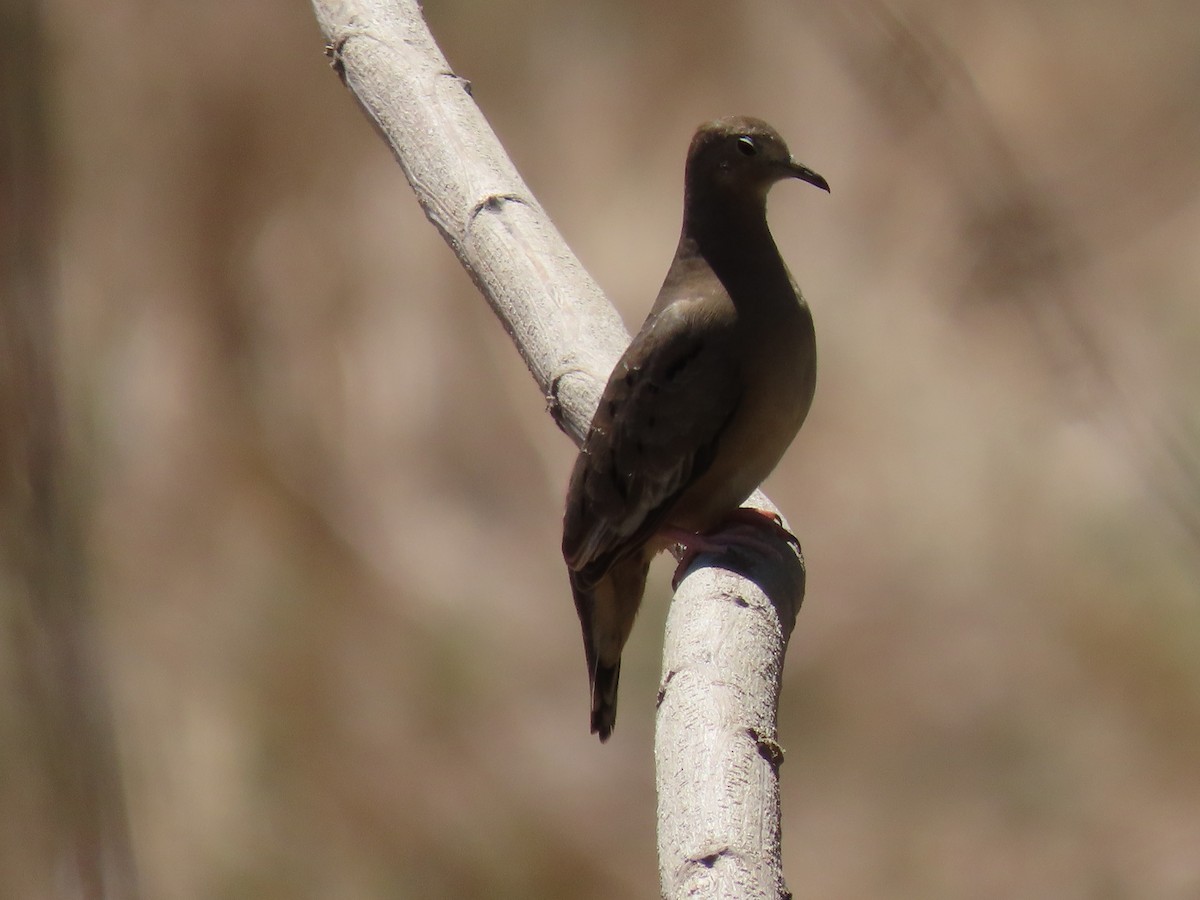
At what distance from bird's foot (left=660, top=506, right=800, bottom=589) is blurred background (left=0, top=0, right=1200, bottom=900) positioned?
2611mm

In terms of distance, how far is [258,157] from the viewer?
18.0 feet

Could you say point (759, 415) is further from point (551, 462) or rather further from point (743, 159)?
point (551, 462)

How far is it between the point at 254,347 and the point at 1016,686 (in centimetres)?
300

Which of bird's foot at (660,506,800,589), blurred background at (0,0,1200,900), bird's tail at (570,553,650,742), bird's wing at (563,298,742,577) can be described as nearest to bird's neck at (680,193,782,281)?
bird's wing at (563,298,742,577)

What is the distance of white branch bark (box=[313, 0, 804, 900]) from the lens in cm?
147

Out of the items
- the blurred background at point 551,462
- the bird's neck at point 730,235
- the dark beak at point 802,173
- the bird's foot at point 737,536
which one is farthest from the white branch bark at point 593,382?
the blurred background at point 551,462

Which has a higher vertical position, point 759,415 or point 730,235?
point 730,235

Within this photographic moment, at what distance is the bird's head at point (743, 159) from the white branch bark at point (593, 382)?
0.30 m

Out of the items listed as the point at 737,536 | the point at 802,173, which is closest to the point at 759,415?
the point at 737,536

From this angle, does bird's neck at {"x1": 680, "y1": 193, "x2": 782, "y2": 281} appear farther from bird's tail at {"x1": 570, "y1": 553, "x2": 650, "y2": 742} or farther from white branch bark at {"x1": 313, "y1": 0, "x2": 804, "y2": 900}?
bird's tail at {"x1": 570, "y1": 553, "x2": 650, "y2": 742}

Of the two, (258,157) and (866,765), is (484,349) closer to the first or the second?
(258,157)

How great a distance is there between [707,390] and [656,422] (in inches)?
4.1

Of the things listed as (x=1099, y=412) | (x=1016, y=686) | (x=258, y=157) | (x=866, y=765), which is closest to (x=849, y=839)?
(x=866, y=765)

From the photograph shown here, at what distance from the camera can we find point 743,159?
A: 2.53 m
